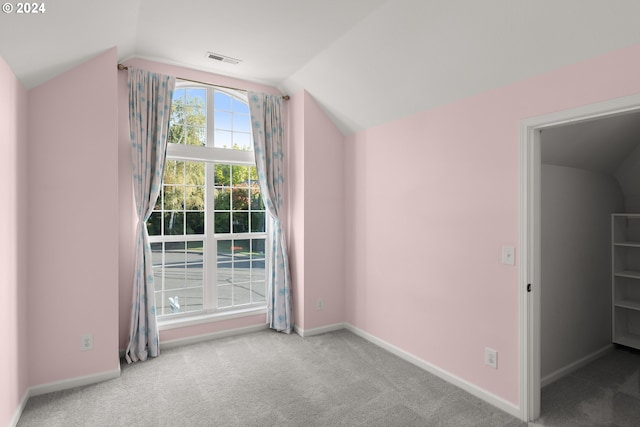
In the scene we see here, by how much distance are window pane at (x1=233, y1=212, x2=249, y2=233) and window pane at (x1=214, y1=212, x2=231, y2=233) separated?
0.23 ft

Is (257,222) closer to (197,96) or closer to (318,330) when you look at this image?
(318,330)

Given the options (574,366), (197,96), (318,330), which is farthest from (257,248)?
(574,366)

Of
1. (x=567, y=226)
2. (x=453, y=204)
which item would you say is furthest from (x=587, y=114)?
(x=567, y=226)

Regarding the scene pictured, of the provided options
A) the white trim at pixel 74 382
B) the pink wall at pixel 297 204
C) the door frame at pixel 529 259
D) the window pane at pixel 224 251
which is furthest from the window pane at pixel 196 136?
the door frame at pixel 529 259

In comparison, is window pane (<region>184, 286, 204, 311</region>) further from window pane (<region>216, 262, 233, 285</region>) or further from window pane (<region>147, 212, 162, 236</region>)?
window pane (<region>147, 212, 162, 236</region>)

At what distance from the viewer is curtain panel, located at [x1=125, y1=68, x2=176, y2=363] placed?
3.23 m

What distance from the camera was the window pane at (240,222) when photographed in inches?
158

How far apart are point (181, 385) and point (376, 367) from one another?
5.41 ft

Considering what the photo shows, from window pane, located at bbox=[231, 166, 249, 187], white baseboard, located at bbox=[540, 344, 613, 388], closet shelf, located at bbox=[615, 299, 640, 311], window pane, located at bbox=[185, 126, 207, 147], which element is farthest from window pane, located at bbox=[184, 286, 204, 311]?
closet shelf, located at bbox=[615, 299, 640, 311]

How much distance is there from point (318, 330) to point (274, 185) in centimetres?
174

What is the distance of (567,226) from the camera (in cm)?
303

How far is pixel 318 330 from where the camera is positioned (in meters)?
3.95

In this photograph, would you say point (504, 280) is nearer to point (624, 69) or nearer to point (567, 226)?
point (567, 226)

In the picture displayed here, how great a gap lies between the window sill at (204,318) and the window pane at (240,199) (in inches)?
46.5
